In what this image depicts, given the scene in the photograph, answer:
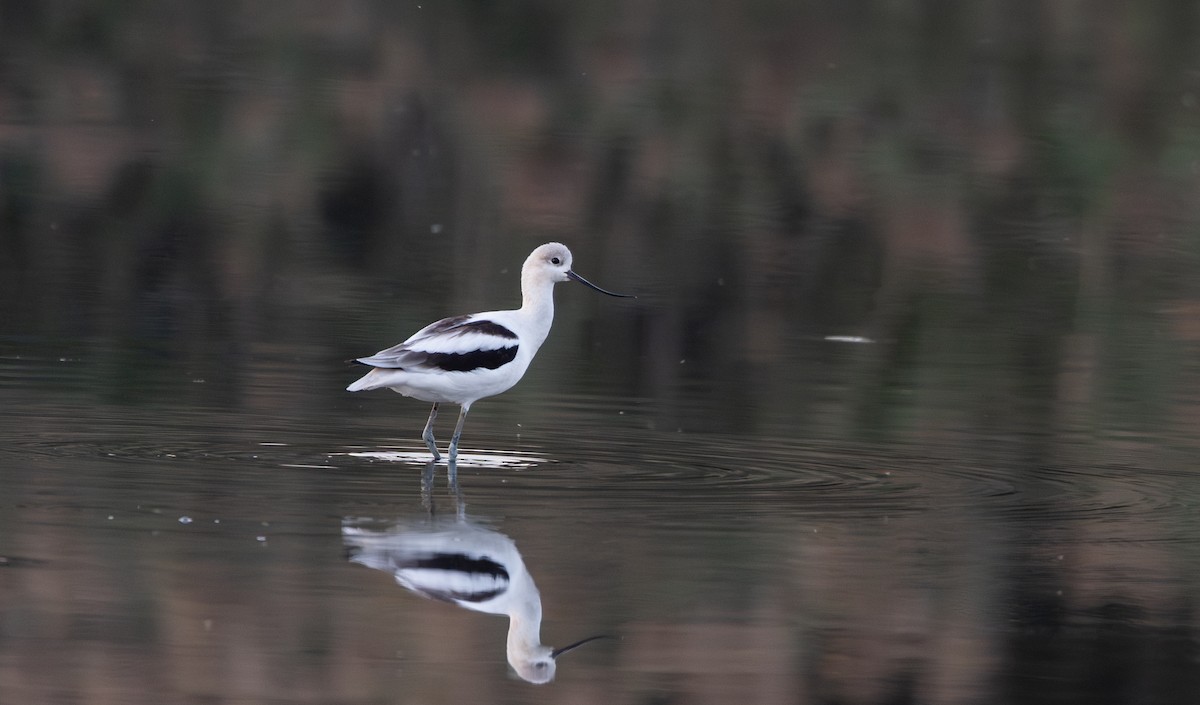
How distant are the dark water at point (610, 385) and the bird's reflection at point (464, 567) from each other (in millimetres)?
30

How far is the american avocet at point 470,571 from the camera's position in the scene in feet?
23.2

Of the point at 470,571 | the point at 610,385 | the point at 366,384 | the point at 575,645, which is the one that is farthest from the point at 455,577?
the point at 610,385

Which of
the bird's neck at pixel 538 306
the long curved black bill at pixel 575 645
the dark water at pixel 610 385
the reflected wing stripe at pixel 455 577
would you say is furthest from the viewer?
the bird's neck at pixel 538 306

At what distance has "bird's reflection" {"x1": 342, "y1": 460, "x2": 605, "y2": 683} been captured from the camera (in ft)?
23.3

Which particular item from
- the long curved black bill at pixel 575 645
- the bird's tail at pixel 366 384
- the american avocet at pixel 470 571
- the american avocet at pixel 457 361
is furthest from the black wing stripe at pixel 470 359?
the long curved black bill at pixel 575 645

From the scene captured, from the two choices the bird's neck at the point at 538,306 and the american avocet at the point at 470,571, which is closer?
the american avocet at the point at 470,571

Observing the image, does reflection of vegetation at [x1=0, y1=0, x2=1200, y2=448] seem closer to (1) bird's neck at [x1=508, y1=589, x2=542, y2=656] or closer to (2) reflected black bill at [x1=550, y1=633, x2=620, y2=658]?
(1) bird's neck at [x1=508, y1=589, x2=542, y2=656]

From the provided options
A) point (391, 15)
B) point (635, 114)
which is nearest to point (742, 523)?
point (635, 114)

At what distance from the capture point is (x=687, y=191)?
21719 mm

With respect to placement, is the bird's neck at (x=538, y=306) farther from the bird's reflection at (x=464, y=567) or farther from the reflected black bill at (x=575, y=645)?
the reflected black bill at (x=575, y=645)

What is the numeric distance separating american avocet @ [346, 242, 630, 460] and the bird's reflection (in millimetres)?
1180

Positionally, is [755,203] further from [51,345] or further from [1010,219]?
[51,345]

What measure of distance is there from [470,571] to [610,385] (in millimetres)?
4501

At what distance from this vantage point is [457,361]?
10281 mm
